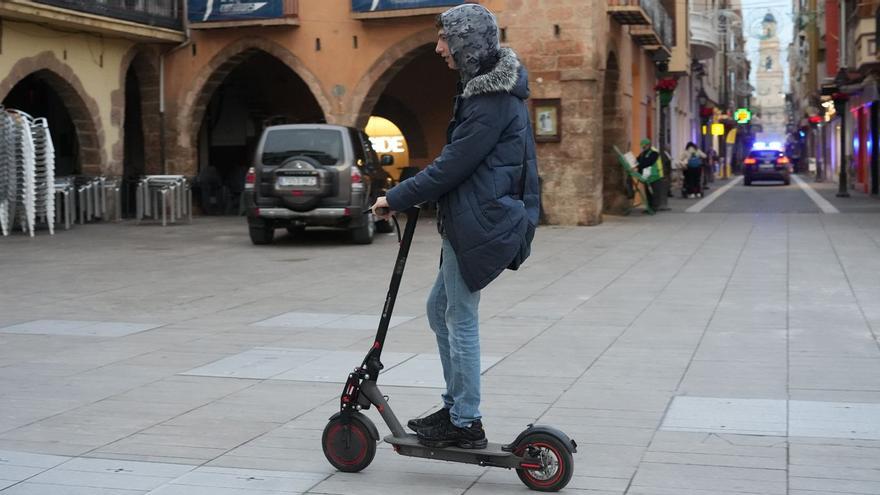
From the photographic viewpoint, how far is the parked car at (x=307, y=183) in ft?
57.1

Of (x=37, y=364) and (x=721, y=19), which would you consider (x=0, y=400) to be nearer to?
(x=37, y=364)

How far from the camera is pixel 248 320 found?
986cm

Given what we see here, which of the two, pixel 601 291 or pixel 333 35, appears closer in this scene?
pixel 601 291

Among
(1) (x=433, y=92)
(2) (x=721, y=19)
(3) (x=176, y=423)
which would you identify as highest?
(2) (x=721, y=19)

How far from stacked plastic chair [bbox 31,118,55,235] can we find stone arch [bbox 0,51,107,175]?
260 cm

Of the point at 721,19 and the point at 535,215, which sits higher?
the point at 721,19

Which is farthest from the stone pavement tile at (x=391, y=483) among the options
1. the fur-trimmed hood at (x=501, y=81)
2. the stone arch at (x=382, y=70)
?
the stone arch at (x=382, y=70)

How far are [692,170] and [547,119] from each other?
44.5 ft

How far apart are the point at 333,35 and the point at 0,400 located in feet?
61.8

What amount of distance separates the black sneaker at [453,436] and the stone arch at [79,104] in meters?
18.8

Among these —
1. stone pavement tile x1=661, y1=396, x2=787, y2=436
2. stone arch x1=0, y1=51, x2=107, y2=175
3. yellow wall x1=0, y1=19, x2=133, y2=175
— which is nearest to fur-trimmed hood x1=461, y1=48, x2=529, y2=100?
stone pavement tile x1=661, y1=396, x2=787, y2=436

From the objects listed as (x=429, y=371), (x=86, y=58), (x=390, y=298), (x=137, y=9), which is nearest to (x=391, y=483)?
(x=390, y=298)

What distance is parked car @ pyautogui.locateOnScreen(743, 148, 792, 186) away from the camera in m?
45.8

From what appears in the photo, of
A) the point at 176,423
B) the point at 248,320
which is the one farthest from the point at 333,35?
the point at 176,423
